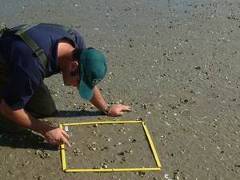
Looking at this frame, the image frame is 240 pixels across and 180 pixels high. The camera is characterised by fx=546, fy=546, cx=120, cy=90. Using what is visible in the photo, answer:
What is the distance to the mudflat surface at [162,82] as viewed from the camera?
454 cm

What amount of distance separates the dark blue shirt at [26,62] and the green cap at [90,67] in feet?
0.80

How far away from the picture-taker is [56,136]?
443 centimetres

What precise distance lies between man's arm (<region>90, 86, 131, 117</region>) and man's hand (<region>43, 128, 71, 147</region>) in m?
0.59

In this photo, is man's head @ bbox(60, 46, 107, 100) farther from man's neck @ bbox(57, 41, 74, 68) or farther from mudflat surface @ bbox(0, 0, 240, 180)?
mudflat surface @ bbox(0, 0, 240, 180)

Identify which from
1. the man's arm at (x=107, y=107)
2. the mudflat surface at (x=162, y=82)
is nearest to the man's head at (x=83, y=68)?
the mudflat surface at (x=162, y=82)

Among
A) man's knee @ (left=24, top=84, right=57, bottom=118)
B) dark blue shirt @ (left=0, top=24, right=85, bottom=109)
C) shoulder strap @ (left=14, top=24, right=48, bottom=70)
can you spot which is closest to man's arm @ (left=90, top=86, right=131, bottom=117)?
man's knee @ (left=24, top=84, right=57, bottom=118)

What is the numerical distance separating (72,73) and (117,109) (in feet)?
4.24

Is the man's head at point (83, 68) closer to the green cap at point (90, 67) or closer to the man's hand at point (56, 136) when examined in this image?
the green cap at point (90, 67)

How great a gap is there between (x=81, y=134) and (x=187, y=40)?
2.79 metres

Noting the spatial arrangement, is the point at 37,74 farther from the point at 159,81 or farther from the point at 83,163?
the point at 159,81

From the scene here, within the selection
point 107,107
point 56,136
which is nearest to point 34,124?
point 56,136

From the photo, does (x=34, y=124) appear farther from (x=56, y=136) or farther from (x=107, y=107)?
(x=107, y=107)

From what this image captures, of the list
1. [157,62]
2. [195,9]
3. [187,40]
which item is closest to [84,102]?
[157,62]

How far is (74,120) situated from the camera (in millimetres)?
5125
